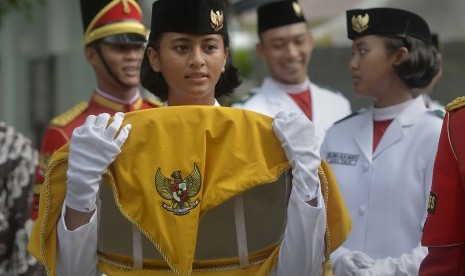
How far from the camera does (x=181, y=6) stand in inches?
151

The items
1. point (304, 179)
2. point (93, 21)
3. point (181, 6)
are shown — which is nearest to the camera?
point (304, 179)

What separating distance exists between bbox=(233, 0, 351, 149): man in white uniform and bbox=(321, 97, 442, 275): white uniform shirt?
1621 millimetres

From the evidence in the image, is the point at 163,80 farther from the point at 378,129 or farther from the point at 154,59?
the point at 378,129

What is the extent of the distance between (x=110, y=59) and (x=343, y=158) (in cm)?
158

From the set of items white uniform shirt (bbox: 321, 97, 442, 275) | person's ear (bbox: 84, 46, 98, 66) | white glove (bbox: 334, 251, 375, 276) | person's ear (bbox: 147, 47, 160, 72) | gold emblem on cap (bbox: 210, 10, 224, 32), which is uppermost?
gold emblem on cap (bbox: 210, 10, 224, 32)

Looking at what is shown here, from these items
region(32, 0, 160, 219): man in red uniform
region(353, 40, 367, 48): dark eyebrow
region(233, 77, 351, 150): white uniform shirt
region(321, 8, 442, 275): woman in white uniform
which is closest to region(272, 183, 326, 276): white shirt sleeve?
region(321, 8, 442, 275): woman in white uniform

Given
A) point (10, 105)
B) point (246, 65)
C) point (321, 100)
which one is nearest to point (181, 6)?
point (321, 100)

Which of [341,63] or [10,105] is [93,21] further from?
[10,105]

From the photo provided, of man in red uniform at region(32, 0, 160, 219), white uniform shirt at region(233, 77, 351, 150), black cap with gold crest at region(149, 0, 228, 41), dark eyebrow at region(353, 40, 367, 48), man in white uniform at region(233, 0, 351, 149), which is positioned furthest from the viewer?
man in white uniform at region(233, 0, 351, 149)

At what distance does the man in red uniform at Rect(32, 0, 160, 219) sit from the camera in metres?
5.79

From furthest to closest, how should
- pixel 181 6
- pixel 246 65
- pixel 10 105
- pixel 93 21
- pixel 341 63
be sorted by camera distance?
1. pixel 246 65
2. pixel 10 105
3. pixel 341 63
4. pixel 93 21
5. pixel 181 6

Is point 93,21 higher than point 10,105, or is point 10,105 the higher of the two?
point 93,21

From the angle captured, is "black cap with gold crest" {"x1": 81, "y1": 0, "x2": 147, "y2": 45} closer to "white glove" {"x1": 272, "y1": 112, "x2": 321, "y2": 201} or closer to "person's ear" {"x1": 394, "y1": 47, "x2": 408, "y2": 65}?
"person's ear" {"x1": 394, "y1": 47, "x2": 408, "y2": 65}

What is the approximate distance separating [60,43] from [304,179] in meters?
11.0
